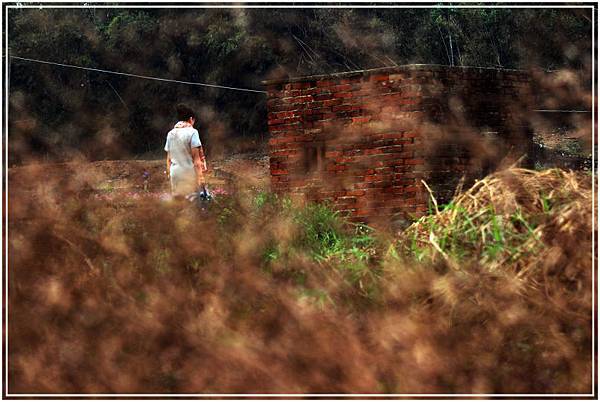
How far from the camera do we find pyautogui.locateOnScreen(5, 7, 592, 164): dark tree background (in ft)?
83.1

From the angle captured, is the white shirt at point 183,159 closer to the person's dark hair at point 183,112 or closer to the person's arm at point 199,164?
the person's arm at point 199,164

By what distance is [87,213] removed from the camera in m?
5.55

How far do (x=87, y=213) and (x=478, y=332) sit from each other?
2300mm

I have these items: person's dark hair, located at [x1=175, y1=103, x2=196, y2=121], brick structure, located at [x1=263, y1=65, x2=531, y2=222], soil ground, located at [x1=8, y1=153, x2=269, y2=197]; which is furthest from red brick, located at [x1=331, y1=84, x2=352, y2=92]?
soil ground, located at [x1=8, y1=153, x2=269, y2=197]

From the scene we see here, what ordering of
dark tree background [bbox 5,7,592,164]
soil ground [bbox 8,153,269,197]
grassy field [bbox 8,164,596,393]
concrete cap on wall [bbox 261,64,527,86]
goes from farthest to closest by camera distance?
dark tree background [bbox 5,7,592,164], soil ground [bbox 8,153,269,197], concrete cap on wall [bbox 261,64,527,86], grassy field [bbox 8,164,596,393]

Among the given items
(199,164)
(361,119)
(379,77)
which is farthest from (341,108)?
(199,164)

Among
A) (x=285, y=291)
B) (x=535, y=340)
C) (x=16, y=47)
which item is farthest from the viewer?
(x=16, y=47)

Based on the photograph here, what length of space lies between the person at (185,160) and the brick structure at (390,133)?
115cm

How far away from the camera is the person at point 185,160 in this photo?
28.2ft

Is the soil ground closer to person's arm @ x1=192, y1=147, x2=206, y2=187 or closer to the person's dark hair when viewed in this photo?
→ the person's dark hair

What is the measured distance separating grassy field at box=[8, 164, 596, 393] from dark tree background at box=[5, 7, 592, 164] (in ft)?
63.9

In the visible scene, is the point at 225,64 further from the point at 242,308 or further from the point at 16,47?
the point at 242,308

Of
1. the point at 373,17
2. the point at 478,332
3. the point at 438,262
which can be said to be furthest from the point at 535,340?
the point at 373,17

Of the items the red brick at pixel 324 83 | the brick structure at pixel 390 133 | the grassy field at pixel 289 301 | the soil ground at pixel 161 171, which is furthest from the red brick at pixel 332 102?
the soil ground at pixel 161 171
